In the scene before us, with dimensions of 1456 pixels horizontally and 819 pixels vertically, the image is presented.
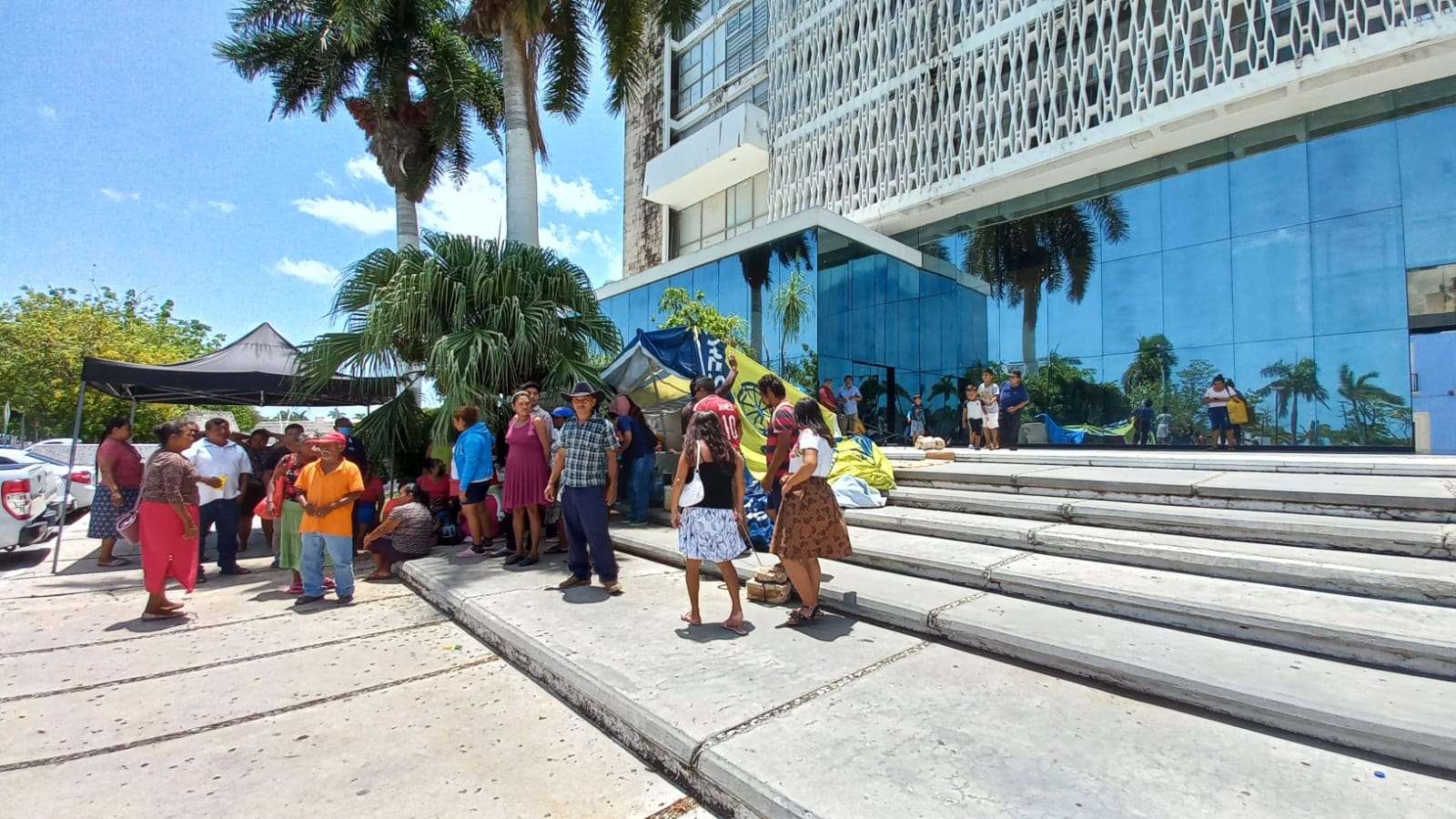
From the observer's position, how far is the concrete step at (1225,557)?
3510 millimetres

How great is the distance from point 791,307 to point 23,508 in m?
14.5

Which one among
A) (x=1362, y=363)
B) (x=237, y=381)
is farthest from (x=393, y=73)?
(x=1362, y=363)

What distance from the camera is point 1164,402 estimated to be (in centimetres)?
1538

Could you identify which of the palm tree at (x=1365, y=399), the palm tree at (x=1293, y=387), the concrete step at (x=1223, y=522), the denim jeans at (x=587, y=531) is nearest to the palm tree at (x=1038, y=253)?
the palm tree at (x=1293, y=387)

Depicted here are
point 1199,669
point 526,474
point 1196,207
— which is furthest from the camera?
point 1196,207

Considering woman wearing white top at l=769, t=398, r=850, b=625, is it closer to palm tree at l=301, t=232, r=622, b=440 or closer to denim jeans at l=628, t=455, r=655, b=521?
denim jeans at l=628, t=455, r=655, b=521

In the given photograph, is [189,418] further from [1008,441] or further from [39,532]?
[1008,441]

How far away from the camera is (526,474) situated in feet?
20.0

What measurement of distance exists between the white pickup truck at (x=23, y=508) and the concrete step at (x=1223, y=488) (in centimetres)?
1011

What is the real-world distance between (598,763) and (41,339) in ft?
110

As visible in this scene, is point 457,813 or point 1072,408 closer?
point 457,813

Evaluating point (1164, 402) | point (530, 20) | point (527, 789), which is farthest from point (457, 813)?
point (1164, 402)

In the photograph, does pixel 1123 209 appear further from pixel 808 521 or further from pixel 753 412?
pixel 808 521

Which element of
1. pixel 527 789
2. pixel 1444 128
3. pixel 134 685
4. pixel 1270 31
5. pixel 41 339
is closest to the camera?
pixel 527 789
